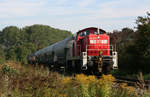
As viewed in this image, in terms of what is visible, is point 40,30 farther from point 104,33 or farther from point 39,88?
point 39,88

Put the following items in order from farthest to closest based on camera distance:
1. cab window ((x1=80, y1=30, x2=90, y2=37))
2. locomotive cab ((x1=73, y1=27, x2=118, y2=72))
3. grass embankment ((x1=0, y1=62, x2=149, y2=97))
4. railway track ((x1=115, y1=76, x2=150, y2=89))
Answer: cab window ((x1=80, y1=30, x2=90, y2=37))
locomotive cab ((x1=73, y1=27, x2=118, y2=72))
grass embankment ((x1=0, y1=62, x2=149, y2=97))
railway track ((x1=115, y1=76, x2=150, y2=89))

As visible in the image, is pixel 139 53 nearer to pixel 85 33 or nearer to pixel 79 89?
pixel 85 33

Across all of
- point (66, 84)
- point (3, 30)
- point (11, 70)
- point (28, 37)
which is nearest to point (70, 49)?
point (11, 70)

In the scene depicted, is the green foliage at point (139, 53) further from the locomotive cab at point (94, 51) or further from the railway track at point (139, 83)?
the railway track at point (139, 83)

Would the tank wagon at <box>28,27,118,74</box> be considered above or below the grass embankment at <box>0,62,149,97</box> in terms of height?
above

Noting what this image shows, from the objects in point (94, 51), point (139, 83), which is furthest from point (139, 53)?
point (139, 83)

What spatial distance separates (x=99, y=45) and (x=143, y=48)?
12.9 feet

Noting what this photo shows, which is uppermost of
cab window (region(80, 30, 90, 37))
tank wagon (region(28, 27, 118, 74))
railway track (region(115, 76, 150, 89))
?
cab window (region(80, 30, 90, 37))

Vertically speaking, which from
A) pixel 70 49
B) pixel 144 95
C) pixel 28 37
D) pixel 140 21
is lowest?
pixel 144 95

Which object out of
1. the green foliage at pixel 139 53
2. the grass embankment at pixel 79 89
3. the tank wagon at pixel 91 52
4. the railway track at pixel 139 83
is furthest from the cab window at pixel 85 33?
the grass embankment at pixel 79 89

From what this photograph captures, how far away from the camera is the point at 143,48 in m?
20.9

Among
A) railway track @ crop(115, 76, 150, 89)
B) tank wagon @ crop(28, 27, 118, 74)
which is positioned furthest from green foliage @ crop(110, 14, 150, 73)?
railway track @ crop(115, 76, 150, 89)

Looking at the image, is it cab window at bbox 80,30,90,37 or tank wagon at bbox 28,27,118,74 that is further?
cab window at bbox 80,30,90,37

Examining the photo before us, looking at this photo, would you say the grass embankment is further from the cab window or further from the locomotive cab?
the cab window
